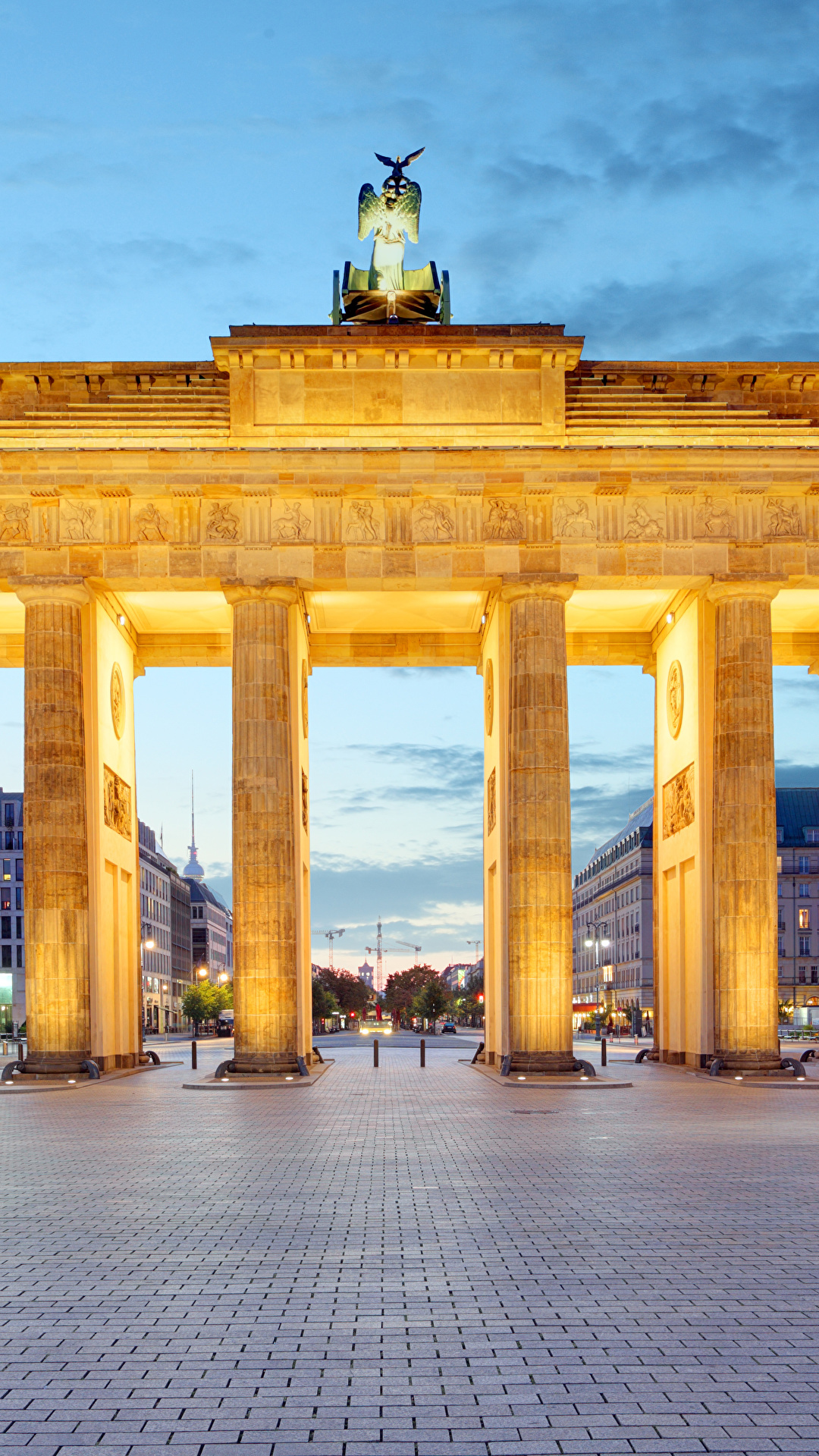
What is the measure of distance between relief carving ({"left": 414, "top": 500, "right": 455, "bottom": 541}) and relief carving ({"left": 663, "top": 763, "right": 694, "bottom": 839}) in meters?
9.86

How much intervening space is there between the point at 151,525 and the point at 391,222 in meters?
13.0

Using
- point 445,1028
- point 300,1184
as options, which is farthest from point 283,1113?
point 445,1028

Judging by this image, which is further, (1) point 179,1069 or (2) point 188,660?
(2) point 188,660

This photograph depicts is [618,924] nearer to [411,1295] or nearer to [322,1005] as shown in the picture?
[322,1005]

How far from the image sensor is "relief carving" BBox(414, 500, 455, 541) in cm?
3725

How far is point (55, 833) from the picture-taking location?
118ft

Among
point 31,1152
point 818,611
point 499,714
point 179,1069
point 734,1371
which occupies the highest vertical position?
point 818,611

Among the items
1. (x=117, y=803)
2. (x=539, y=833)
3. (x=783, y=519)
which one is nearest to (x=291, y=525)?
(x=117, y=803)

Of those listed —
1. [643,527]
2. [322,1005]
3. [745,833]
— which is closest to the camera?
[745,833]

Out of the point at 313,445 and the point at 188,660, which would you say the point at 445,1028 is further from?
the point at 313,445

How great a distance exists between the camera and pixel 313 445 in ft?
124

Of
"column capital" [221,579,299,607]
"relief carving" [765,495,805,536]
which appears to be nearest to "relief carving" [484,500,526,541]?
"column capital" [221,579,299,607]

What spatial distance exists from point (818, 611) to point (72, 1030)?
25.4 m

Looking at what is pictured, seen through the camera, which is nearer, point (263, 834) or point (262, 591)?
point (263, 834)
